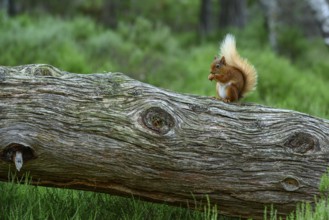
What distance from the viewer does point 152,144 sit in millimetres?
4008

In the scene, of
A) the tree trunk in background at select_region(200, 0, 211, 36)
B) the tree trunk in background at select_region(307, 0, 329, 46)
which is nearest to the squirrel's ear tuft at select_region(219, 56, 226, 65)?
the tree trunk in background at select_region(307, 0, 329, 46)

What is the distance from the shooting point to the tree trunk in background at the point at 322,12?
10.2 m

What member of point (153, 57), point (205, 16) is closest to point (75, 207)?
point (153, 57)

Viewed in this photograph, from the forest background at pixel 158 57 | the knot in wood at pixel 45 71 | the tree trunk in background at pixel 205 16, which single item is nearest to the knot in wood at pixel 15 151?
the forest background at pixel 158 57

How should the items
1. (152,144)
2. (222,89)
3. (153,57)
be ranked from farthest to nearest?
(153,57)
(222,89)
(152,144)

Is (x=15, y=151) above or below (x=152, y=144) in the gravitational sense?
below

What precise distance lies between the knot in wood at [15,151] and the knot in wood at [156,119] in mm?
720

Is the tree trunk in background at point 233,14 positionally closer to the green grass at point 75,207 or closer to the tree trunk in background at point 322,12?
the tree trunk in background at point 322,12

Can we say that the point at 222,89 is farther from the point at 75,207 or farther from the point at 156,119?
the point at 75,207

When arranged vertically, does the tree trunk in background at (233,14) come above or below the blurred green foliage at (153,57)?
above

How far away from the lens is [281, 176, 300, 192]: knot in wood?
415cm

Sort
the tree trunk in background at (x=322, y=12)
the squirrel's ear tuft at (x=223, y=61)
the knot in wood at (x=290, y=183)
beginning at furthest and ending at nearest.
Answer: the tree trunk in background at (x=322, y=12)
the squirrel's ear tuft at (x=223, y=61)
the knot in wood at (x=290, y=183)

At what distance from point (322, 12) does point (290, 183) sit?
21.6 feet

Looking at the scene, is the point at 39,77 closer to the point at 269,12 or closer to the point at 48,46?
the point at 48,46
